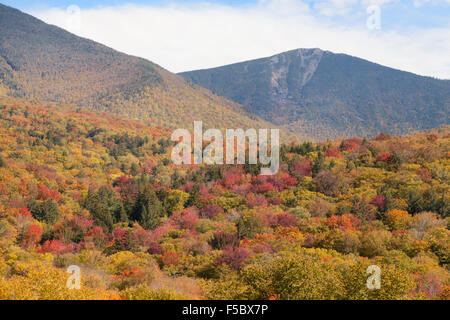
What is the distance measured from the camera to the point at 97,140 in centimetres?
13925

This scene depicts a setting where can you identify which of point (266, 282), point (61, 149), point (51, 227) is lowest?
Answer: point (51, 227)

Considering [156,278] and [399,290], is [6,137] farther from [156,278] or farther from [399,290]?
[399,290]

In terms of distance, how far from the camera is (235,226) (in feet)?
172

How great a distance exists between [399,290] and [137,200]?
54.3m

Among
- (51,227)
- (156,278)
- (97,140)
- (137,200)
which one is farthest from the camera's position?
(97,140)

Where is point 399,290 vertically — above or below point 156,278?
above

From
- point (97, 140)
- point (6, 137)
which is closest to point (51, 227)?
point (6, 137)

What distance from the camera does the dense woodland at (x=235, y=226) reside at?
22719mm

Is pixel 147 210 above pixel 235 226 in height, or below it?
above

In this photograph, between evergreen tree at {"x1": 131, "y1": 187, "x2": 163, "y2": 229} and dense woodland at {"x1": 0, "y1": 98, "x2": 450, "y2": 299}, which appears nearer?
dense woodland at {"x1": 0, "y1": 98, "x2": 450, "y2": 299}

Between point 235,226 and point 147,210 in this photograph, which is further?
point 147,210

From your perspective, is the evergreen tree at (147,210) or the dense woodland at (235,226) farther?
the evergreen tree at (147,210)

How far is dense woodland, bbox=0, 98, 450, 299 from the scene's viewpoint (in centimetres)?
2272
